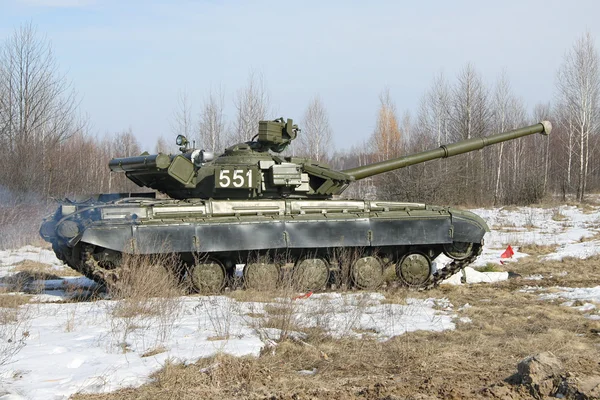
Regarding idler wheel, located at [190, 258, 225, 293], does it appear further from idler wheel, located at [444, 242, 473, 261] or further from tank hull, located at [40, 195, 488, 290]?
idler wheel, located at [444, 242, 473, 261]

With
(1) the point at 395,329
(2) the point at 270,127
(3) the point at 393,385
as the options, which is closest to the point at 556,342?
(1) the point at 395,329

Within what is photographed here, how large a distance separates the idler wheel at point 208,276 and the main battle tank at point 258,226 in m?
0.02

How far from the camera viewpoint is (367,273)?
12547 millimetres

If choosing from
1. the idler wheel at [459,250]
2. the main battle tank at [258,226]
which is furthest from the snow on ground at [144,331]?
the idler wheel at [459,250]

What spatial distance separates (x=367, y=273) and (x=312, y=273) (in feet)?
3.49

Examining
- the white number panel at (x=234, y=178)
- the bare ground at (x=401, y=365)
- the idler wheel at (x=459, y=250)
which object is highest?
the white number panel at (x=234, y=178)

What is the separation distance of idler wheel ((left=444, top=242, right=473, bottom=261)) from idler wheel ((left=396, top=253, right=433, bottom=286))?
0.49 metres

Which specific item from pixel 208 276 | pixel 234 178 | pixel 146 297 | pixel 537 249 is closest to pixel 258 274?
pixel 208 276

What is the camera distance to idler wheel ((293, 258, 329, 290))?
12320 mm

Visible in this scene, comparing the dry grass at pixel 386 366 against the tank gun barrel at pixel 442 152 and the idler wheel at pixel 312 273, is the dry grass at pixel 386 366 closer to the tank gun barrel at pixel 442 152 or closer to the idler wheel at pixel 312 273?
the idler wheel at pixel 312 273

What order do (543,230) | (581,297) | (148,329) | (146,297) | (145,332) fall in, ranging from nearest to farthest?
(145,332) → (148,329) → (146,297) → (581,297) → (543,230)

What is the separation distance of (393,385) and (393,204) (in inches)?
270

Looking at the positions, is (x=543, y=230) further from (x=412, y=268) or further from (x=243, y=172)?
(x=243, y=172)

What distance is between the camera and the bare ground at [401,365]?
230 inches
